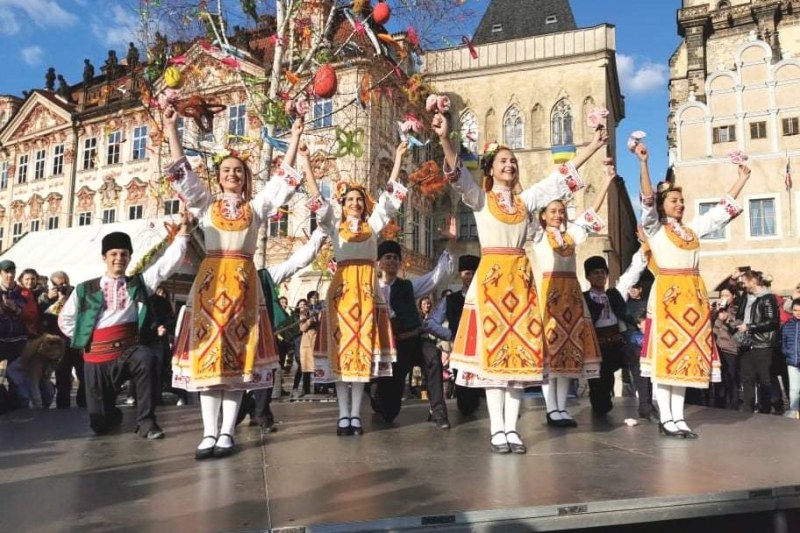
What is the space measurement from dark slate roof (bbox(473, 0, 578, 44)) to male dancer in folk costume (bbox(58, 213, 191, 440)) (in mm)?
25581

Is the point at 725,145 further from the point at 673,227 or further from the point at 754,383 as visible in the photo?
the point at 673,227

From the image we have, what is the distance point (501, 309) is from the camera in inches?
173

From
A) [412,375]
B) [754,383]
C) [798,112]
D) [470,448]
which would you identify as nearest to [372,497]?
[470,448]

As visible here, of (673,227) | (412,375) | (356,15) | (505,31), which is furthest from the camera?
(505,31)

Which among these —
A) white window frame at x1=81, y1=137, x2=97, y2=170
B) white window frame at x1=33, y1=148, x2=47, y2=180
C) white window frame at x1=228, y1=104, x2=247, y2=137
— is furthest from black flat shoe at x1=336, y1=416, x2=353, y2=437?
white window frame at x1=33, y1=148, x2=47, y2=180

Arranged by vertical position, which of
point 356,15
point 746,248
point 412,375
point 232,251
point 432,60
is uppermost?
point 432,60

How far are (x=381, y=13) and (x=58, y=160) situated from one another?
24.5 metres

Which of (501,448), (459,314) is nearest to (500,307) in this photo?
(501,448)

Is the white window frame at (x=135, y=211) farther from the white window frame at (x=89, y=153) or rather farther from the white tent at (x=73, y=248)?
the white tent at (x=73, y=248)

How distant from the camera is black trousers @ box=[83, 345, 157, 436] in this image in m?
5.07

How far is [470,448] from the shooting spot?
442 centimetres

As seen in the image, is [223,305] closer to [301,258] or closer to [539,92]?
[301,258]

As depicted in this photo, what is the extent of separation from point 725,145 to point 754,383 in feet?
57.3

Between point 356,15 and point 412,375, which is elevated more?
point 356,15
